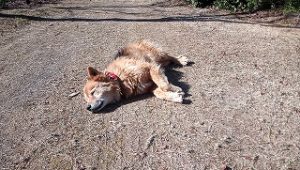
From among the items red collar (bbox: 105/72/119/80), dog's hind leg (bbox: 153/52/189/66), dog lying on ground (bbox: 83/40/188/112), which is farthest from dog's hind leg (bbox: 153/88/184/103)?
dog's hind leg (bbox: 153/52/189/66)

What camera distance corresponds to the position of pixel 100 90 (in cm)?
565

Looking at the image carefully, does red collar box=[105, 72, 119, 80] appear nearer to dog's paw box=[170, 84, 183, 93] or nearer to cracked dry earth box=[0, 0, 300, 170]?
cracked dry earth box=[0, 0, 300, 170]

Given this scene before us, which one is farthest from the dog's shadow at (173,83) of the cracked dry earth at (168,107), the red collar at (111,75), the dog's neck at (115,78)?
the red collar at (111,75)

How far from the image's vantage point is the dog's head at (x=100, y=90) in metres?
5.60

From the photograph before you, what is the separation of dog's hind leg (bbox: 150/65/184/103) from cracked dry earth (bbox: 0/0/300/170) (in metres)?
0.12

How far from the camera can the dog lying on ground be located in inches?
222

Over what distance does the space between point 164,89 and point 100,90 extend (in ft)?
2.92

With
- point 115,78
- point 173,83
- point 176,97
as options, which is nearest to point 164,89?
point 176,97

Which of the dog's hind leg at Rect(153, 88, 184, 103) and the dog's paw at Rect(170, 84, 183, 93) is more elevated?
the dog's paw at Rect(170, 84, 183, 93)

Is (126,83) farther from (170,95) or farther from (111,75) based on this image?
(170,95)

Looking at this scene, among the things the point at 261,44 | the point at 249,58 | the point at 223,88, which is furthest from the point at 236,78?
the point at 261,44

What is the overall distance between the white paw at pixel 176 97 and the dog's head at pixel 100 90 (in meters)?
0.75

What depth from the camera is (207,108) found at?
5.39m

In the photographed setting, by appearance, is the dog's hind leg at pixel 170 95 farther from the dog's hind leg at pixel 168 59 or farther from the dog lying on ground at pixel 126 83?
the dog's hind leg at pixel 168 59
